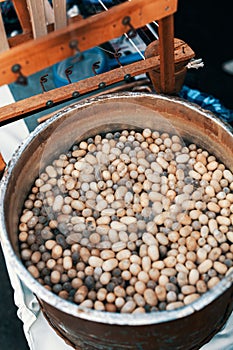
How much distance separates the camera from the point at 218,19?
7.66 feet

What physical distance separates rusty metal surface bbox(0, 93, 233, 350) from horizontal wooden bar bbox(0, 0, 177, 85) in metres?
0.27

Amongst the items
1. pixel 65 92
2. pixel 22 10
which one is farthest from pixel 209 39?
pixel 65 92

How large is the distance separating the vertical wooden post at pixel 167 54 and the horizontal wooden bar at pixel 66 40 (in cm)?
12

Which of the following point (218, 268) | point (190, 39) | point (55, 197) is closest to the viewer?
point (218, 268)

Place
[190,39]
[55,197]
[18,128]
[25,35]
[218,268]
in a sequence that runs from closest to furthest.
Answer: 1. [218,268]
2. [55,197]
3. [25,35]
4. [18,128]
5. [190,39]

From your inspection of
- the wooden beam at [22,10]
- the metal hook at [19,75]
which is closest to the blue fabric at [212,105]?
the wooden beam at [22,10]

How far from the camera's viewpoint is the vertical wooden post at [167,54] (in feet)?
3.20

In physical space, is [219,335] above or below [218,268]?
below

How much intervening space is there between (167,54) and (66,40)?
35 cm

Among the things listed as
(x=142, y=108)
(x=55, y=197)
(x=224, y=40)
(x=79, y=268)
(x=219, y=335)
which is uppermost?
(x=224, y=40)

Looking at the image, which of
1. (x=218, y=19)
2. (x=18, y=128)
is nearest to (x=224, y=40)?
(x=218, y=19)

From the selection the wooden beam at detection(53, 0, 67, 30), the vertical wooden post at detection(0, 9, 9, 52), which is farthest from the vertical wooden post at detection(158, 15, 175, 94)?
the vertical wooden post at detection(0, 9, 9, 52)

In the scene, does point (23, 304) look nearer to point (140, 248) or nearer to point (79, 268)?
point (79, 268)

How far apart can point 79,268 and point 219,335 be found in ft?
1.16
